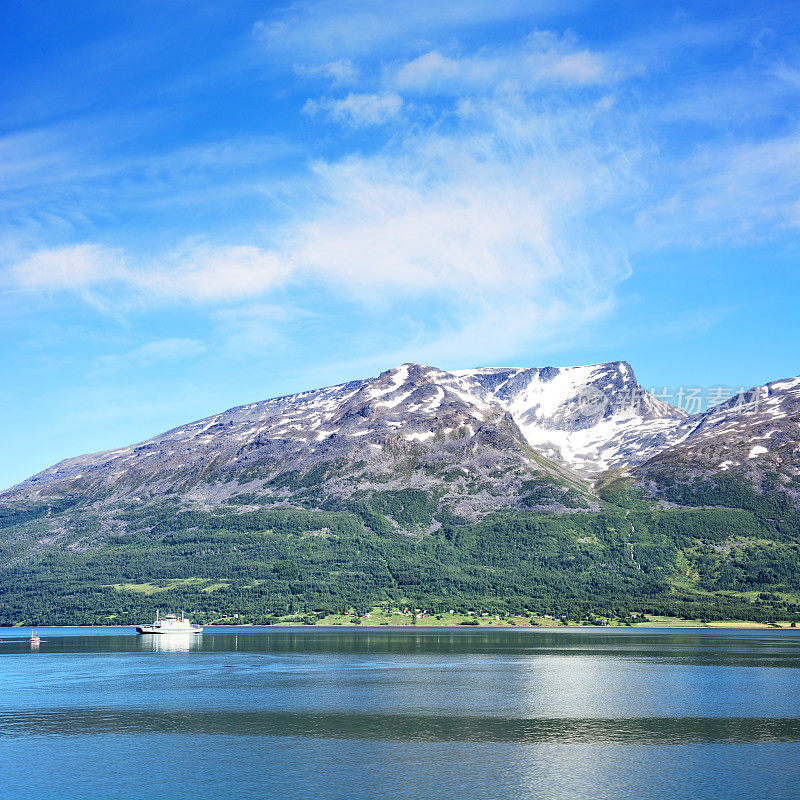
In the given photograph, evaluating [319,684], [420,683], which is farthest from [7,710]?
[420,683]

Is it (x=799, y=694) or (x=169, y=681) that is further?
(x=169, y=681)

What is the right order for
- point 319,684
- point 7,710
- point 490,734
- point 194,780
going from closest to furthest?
point 194,780
point 490,734
point 7,710
point 319,684

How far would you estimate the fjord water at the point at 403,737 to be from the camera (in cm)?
8475

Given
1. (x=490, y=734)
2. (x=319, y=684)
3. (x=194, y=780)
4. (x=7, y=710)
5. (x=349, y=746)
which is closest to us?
(x=194, y=780)

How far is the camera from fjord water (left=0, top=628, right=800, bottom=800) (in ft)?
278

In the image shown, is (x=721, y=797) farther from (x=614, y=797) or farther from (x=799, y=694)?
(x=799, y=694)

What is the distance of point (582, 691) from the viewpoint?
151875 mm

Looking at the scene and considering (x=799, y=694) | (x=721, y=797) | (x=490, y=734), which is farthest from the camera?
(x=799, y=694)

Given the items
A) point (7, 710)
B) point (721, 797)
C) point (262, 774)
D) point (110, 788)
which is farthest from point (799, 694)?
point (7, 710)

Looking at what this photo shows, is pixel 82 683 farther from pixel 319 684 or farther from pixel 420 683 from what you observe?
pixel 420 683

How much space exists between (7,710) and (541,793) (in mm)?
91063

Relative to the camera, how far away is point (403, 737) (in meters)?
108

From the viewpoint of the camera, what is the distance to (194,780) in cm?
8662

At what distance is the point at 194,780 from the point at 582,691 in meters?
85.9
